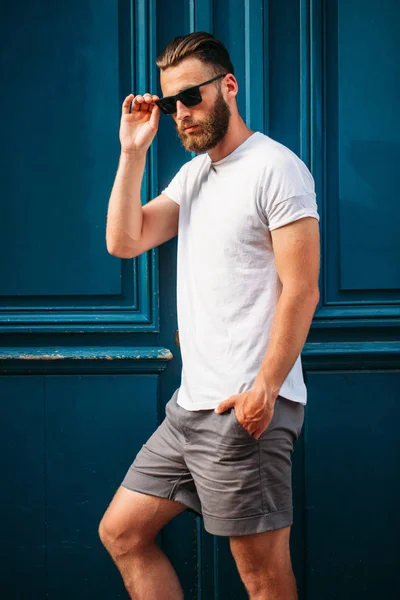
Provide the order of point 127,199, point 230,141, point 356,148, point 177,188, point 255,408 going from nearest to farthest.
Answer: point 255,408 < point 230,141 < point 127,199 < point 177,188 < point 356,148

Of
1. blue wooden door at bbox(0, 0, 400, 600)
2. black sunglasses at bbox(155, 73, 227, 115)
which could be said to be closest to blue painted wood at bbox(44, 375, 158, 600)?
blue wooden door at bbox(0, 0, 400, 600)

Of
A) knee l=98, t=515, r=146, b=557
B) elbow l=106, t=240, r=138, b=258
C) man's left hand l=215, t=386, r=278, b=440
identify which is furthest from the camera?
elbow l=106, t=240, r=138, b=258

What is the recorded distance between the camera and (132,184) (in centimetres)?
228

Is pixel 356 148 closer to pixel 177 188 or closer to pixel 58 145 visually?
pixel 177 188

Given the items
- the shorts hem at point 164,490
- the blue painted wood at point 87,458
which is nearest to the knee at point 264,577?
the shorts hem at point 164,490

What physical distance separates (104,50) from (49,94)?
273 millimetres

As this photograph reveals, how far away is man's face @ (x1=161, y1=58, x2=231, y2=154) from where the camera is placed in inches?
83.4

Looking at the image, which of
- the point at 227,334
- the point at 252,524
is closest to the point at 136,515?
the point at 252,524

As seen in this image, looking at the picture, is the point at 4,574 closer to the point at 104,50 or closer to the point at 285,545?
the point at 285,545

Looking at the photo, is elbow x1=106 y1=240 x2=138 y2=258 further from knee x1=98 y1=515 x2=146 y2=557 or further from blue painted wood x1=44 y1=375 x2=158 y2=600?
knee x1=98 y1=515 x2=146 y2=557

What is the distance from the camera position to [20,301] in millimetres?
2682

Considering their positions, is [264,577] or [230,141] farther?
[230,141]

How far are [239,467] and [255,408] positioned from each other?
0.71 feet

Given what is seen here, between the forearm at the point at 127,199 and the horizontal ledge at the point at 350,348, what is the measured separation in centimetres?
84
